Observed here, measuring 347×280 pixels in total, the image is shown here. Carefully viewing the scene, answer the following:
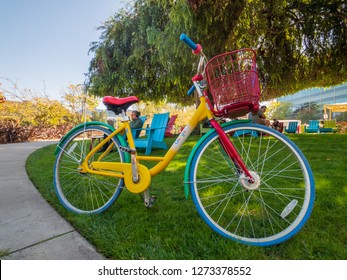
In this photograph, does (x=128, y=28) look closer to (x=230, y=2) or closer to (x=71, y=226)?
(x=230, y=2)

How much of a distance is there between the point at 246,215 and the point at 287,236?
414 mm

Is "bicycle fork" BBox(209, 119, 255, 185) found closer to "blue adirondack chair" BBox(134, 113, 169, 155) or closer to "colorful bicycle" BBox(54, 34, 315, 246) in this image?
"colorful bicycle" BBox(54, 34, 315, 246)

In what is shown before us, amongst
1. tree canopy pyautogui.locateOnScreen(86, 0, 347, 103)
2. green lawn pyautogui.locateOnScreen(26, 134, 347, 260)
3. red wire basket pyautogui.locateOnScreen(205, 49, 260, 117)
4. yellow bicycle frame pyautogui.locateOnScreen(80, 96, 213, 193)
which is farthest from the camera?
tree canopy pyautogui.locateOnScreen(86, 0, 347, 103)

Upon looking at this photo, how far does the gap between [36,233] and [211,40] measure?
5.98 metres

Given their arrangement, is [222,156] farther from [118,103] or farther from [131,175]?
[118,103]

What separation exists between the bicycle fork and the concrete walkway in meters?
1.03

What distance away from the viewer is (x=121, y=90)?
11445 mm

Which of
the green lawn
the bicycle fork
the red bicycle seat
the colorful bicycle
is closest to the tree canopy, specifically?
the red bicycle seat

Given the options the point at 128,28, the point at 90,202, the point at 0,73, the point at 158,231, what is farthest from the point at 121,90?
the point at 158,231

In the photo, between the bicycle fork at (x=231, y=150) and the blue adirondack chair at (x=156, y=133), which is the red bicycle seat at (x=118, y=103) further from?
the blue adirondack chair at (x=156, y=133)

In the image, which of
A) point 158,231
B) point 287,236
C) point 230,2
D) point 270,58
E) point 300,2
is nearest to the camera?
point 287,236

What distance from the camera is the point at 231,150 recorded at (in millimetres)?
1508

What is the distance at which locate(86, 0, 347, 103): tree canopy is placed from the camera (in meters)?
5.63
